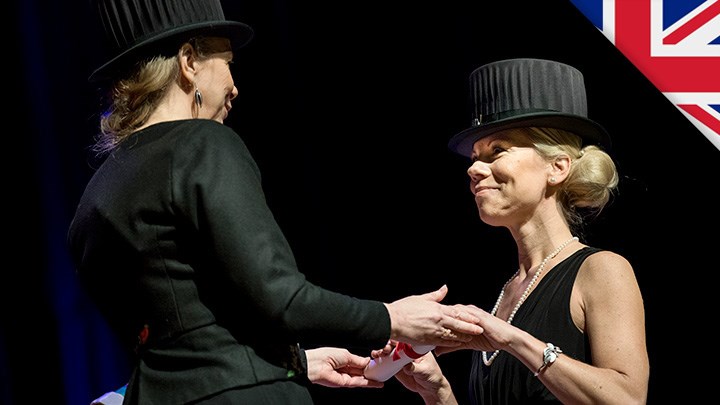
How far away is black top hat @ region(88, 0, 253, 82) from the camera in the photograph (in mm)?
1827

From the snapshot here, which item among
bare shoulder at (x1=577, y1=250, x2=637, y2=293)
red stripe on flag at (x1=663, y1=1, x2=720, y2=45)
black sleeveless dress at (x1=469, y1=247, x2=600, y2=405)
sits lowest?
black sleeveless dress at (x1=469, y1=247, x2=600, y2=405)

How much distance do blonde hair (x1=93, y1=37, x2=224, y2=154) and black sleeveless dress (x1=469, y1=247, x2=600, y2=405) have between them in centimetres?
100

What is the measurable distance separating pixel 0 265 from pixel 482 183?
1623 millimetres

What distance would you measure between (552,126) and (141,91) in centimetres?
111

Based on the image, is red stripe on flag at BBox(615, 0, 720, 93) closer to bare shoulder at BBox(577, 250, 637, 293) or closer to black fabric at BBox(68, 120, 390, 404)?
A: bare shoulder at BBox(577, 250, 637, 293)

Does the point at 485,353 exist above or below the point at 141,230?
below

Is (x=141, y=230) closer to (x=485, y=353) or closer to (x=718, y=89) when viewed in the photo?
(x=485, y=353)

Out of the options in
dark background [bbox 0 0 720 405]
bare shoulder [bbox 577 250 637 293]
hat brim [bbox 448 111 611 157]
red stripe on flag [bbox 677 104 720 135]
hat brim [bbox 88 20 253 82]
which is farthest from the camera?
dark background [bbox 0 0 720 405]

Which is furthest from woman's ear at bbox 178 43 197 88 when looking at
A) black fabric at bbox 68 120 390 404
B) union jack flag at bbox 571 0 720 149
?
union jack flag at bbox 571 0 720 149

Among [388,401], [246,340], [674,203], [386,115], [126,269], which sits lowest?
[388,401]

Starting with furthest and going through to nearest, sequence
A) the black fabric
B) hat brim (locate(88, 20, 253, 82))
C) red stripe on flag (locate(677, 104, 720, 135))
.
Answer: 1. red stripe on flag (locate(677, 104, 720, 135))
2. hat brim (locate(88, 20, 253, 82))
3. the black fabric

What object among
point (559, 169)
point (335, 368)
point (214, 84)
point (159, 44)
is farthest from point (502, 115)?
point (159, 44)

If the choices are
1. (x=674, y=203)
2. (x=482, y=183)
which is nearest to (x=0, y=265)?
(x=482, y=183)

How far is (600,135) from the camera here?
8.40 ft
